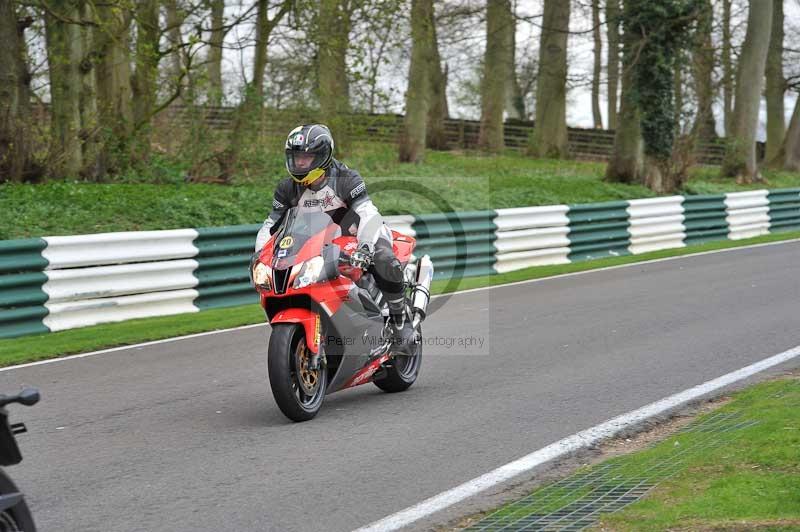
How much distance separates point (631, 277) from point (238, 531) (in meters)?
12.3

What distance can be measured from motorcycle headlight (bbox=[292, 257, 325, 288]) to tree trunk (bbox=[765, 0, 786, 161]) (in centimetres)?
3765

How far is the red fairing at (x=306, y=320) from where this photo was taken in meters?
7.17

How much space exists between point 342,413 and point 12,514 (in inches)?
153

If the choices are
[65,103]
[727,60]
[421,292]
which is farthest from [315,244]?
[727,60]

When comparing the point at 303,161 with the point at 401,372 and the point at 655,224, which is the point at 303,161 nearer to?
the point at 401,372

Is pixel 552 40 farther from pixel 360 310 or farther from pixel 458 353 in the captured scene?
pixel 360 310

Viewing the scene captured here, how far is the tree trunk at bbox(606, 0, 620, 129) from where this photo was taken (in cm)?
2663

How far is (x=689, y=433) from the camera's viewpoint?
700 cm

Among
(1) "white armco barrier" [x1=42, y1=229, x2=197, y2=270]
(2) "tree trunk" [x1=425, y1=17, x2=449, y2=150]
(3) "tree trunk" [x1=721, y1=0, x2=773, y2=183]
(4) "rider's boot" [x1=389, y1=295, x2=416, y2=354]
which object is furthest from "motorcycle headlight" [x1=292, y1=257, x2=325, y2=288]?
(2) "tree trunk" [x1=425, y1=17, x2=449, y2=150]

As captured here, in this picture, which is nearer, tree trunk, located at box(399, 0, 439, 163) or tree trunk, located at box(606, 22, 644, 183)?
tree trunk, located at box(606, 22, 644, 183)

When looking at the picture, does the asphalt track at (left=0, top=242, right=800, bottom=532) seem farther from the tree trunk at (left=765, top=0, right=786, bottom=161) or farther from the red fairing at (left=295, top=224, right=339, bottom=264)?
the tree trunk at (left=765, top=0, right=786, bottom=161)

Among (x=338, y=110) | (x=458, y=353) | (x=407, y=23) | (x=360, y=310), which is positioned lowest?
(x=458, y=353)

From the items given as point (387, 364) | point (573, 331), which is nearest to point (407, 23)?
point (573, 331)

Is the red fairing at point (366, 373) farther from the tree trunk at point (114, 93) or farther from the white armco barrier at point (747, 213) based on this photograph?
the white armco barrier at point (747, 213)
